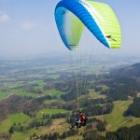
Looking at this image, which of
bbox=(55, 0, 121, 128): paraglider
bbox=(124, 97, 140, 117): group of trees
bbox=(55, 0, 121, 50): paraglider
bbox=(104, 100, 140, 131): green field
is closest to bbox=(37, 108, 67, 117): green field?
bbox=(104, 100, 140, 131): green field

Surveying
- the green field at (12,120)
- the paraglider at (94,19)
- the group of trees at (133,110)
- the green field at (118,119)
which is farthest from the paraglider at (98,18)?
the group of trees at (133,110)

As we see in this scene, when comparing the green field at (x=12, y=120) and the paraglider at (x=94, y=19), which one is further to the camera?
the green field at (x=12, y=120)

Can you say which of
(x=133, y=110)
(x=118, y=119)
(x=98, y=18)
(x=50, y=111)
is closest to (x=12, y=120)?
(x=50, y=111)

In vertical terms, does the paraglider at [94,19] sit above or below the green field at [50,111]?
above

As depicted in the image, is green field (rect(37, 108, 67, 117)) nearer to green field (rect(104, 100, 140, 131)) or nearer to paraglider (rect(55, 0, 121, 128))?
green field (rect(104, 100, 140, 131))

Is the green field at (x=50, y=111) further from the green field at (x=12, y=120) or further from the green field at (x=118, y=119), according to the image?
the green field at (x=118, y=119)

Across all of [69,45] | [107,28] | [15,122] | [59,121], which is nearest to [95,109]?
[59,121]

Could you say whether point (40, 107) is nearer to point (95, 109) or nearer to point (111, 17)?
point (95, 109)

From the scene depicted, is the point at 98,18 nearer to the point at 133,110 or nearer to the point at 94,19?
the point at 94,19

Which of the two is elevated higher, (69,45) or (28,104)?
(69,45)

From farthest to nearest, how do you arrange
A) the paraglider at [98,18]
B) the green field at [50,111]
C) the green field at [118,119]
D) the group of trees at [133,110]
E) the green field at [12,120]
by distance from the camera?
the green field at [50,111], the group of trees at [133,110], the green field at [12,120], the green field at [118,119], the paraglider at [98,18]

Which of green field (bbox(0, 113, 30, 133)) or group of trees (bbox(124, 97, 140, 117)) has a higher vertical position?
group of trees (bbox(124, 97, 140, 117))
